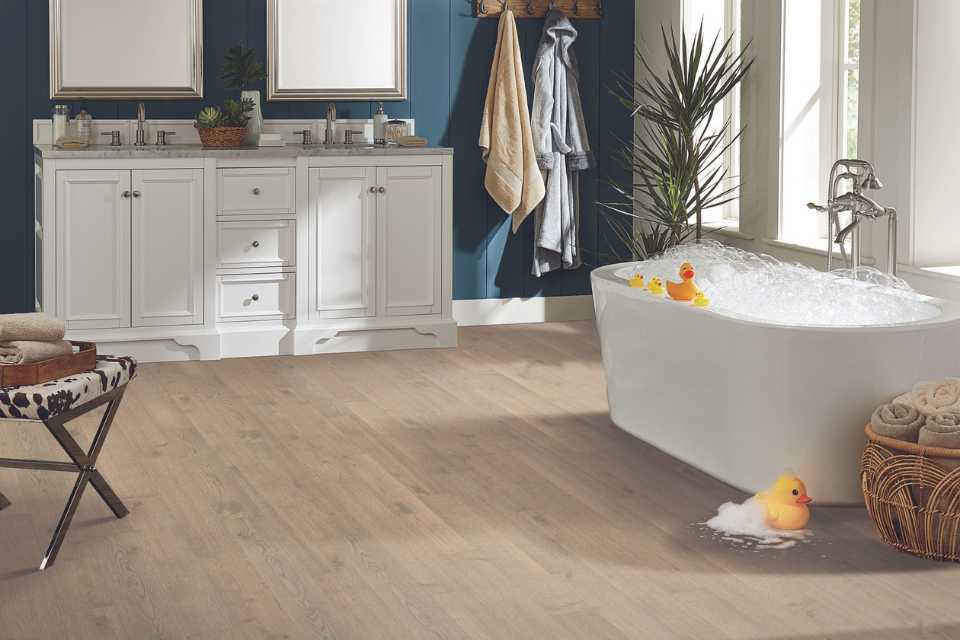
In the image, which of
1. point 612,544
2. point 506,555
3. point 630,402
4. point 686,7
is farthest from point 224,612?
point 686,7

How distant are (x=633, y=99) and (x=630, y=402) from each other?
2978mm

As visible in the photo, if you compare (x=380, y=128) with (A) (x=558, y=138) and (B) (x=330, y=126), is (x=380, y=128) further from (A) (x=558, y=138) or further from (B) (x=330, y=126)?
(A) (x=558, y=138)

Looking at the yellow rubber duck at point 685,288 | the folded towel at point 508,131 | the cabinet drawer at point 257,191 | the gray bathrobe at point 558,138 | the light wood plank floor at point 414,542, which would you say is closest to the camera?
the light wood plank floor at point 414,542

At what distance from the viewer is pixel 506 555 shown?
322 centimetres

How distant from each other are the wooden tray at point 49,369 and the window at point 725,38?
367 centimetres

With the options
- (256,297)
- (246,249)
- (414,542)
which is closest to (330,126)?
(246,249)

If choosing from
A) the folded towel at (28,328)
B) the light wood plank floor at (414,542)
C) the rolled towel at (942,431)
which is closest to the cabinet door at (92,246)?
the light wood plank floor at (414,542)

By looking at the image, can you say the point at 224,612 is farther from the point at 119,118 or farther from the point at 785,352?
the point at 119,118

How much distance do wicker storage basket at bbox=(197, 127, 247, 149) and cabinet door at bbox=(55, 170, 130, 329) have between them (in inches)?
17.6

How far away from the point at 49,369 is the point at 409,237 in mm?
2913

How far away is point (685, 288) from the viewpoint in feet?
12.9

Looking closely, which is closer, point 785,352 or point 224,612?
point 224,612

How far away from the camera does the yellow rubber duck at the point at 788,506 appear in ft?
11.1

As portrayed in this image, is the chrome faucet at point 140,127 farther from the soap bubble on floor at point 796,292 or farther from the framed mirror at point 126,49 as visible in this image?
the soap bubble on floor at point 796,292
